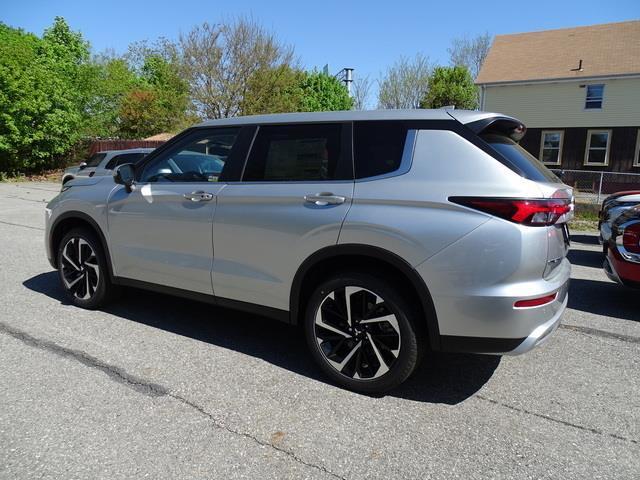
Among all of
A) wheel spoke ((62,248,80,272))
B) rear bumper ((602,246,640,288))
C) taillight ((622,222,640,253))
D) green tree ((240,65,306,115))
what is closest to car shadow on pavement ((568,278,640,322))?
rear bumper ((602,246,640,288))

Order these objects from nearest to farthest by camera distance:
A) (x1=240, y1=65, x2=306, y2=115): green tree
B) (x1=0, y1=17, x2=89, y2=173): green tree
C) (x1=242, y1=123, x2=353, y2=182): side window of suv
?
(x1=242, y1=123, x2=353, y2=182): side window of suv
(x1=0, y1=17, x2=89, y2=173): green tree
(x1=240, y1=65, x2=306, y2=115): green tree

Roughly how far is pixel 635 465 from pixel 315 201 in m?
2.32

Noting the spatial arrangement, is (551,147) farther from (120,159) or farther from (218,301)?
(218,301)

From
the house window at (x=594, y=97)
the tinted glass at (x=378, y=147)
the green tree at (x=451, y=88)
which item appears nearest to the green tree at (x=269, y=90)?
the green tree at (x=451, y=88)

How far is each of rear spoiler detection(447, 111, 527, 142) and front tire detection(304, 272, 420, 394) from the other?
1119mm

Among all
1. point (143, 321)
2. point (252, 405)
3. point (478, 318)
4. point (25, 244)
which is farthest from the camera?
point (25, 244)

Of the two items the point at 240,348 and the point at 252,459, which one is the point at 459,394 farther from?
the point at 240,348

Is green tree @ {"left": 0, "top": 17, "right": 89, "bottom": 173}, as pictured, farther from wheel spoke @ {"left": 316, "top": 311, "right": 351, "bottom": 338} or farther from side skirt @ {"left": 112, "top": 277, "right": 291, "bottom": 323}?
wheel spoke @ {"left": 316, "top": 311, "right": 351, "bottom": 338}

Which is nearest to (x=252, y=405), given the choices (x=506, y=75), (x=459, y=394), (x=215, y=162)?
(x=459, y=394)

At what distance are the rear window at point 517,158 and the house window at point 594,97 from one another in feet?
80.1

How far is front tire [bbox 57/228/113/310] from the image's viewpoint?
4.75 meters

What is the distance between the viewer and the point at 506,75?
83.9ft

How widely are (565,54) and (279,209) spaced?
89.5 feet

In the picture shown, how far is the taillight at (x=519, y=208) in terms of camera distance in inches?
111
